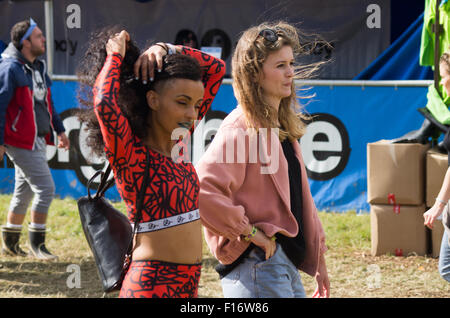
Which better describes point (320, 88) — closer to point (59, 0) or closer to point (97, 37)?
point (59, 0)

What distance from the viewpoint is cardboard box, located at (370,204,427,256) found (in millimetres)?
5816

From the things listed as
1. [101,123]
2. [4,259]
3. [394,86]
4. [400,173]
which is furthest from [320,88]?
[101,123]

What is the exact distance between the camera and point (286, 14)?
7.80 metres

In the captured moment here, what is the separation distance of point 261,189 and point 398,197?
3.54m

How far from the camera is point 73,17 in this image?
8539 millimetres

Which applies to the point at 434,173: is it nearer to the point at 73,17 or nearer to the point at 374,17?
the point at 374,17

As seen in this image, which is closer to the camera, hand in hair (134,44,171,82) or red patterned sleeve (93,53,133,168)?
red patterned sleeve (93,53,133,168)

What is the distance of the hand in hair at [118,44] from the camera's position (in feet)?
7.45

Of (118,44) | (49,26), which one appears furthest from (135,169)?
(49,26)

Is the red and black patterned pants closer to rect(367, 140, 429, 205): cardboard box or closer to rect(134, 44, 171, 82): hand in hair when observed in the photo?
rect(134, 44, 171, 82): hand in hair

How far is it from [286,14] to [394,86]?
1702mm

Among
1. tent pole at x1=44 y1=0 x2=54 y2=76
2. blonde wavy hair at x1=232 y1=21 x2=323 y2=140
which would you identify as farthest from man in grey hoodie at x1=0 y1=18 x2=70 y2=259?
blonde wavy hair at x1=232 y1=21 x2=323 y2=140

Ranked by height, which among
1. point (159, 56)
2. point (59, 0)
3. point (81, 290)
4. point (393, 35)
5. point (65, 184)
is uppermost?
point (59, 0)

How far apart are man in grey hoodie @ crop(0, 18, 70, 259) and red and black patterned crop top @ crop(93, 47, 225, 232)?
11.4 feet
